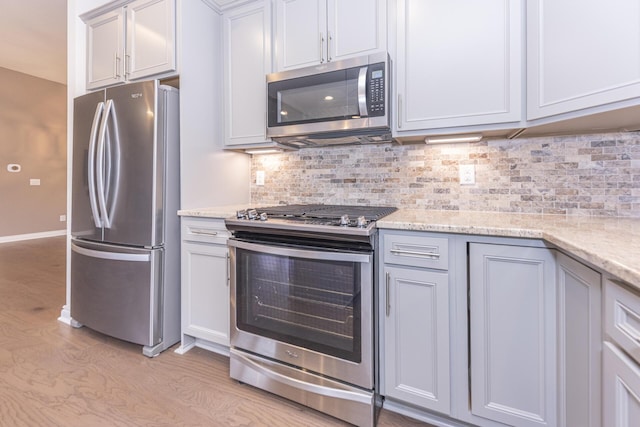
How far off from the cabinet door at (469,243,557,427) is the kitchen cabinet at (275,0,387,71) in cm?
132

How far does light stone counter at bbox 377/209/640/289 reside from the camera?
767 millimetres

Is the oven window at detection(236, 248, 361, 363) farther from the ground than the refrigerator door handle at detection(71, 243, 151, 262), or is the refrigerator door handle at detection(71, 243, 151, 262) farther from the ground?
the refrigerator door handle at detection(71, 243, 151, 262)

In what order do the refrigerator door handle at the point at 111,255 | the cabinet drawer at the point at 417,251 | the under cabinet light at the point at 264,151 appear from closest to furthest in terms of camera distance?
the cabinet drawer at the point at 417,251, the refrigerator door handle at the point at 111,255, the under cabinet light at the point at 264,151

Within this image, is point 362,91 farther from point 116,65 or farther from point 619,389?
point 116,65

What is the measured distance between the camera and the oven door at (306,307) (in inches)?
56.5

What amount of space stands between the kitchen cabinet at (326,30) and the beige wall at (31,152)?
6046 millimetres

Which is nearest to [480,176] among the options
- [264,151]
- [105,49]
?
[264,151]

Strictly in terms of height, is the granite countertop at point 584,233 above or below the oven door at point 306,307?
above

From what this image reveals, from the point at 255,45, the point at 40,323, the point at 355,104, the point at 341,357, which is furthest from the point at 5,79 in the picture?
the point at 341,357

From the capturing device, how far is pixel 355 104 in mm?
1747

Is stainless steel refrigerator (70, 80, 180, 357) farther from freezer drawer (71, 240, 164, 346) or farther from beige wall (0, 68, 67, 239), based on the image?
beige wall (0, 68, 67, 239)

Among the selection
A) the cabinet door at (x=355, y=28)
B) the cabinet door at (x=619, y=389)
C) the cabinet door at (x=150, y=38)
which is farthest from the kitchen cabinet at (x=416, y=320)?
the cabinet door at (x=150, y=38)

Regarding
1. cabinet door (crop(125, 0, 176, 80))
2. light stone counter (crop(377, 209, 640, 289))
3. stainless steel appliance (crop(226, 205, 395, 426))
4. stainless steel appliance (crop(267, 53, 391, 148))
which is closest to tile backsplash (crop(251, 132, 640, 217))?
light stone counter (crop(377, 209, 640, 289))

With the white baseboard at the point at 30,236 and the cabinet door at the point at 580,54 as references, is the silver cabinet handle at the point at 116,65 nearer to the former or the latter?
the cabinet door at the point at 580,54
